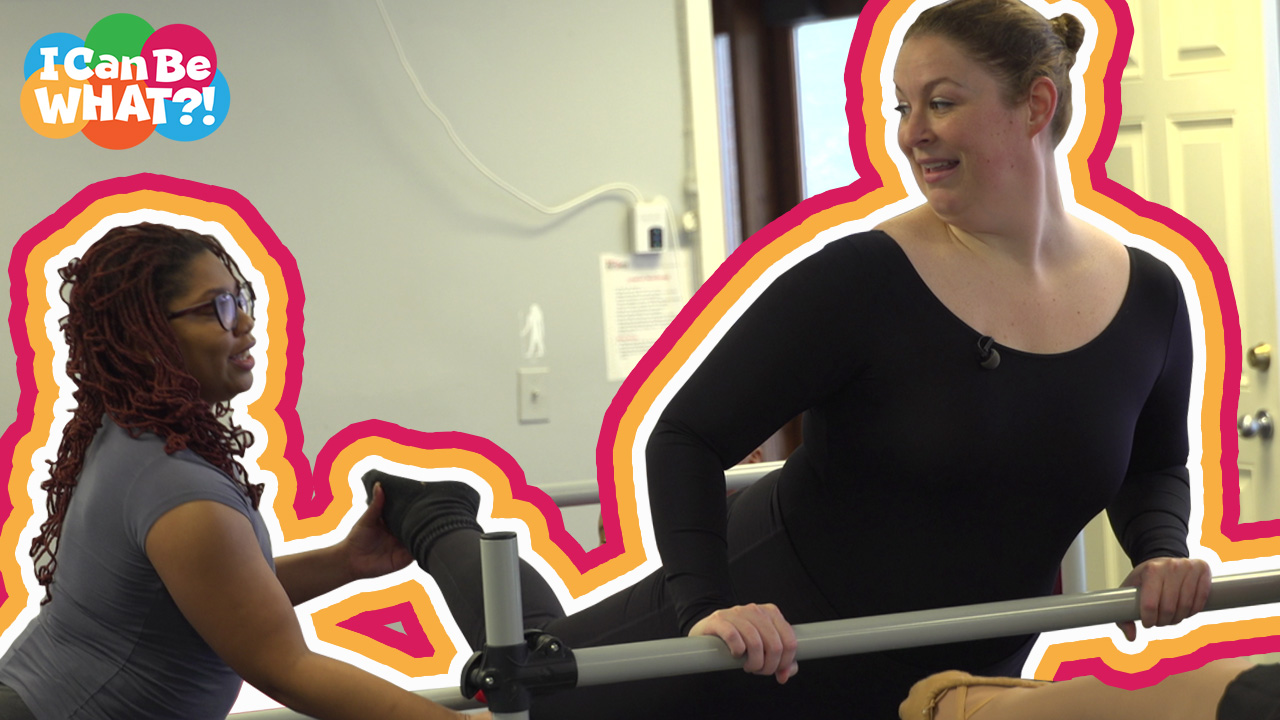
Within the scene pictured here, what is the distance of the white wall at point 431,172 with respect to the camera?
96.9 inches

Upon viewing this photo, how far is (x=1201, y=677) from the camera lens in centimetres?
104

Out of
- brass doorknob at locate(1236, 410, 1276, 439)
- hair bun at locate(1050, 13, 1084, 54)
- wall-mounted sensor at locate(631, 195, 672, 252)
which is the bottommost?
brass doorknob at locate(1236, 410, 1276, 439)

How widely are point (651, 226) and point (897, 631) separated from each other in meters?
1.63

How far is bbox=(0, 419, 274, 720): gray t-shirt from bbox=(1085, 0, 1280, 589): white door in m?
2.07

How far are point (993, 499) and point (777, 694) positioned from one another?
30cm

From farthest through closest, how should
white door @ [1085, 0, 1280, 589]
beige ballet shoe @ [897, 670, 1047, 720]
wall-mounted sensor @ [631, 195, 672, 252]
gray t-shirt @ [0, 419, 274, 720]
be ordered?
wall-mounted sensor @ [631, 195, 672, 252] < white door @ [1085, 0, 1280, 589] < beige ballet shoe @ [897, 670, 1047, 720] < gray t-shirt @ [0, 419, 274, 720]

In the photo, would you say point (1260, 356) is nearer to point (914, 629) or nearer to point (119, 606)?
point (914, 629)

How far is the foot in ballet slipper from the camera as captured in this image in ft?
4.90

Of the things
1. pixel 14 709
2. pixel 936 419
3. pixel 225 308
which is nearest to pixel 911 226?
pixel 936 419

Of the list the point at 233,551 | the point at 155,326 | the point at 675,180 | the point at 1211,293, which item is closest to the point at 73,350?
the point at 155,326

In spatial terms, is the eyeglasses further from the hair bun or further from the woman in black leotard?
the hair bun

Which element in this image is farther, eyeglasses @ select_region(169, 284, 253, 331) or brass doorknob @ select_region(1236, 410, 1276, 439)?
brass doorknob @ select_region(1236, 410, 1276, 439)

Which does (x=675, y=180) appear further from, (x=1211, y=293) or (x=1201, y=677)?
(x=1201, y=677)

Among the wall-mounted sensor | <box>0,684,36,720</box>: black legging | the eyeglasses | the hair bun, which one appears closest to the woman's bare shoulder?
the hair bun
